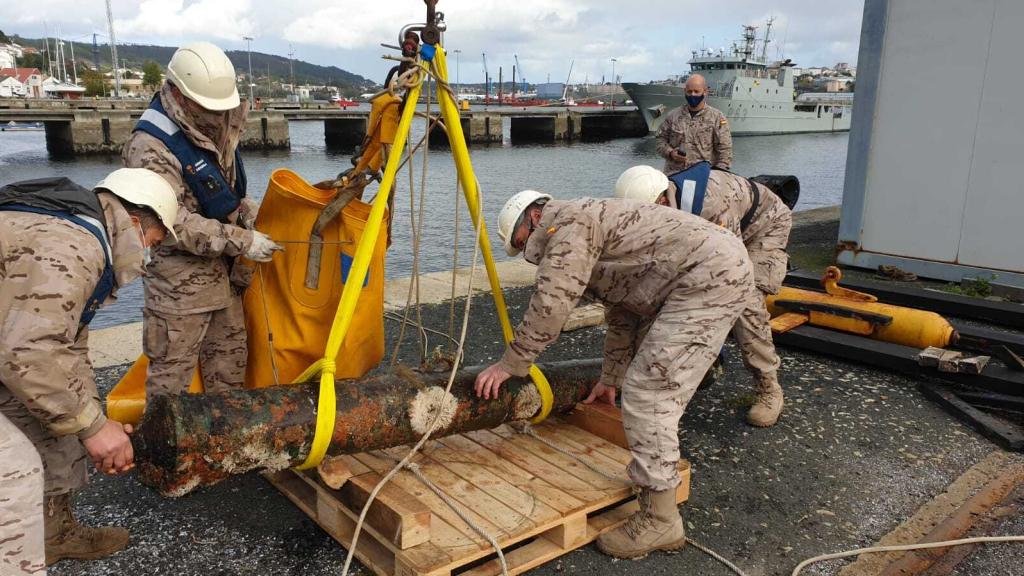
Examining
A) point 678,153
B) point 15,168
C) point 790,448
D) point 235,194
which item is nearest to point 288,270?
point 235,194

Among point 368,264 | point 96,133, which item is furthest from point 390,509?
point 96,133

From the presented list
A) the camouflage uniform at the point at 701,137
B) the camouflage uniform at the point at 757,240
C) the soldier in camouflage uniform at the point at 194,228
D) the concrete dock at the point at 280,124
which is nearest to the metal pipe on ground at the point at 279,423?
the soldier in camouflage uniform at the point at 194,228

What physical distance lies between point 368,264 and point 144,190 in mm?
939

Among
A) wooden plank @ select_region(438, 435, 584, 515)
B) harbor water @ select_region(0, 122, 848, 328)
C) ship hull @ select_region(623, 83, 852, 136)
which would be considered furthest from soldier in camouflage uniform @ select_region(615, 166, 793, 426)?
ship hull @ select_region(623, 83, 852, 136)

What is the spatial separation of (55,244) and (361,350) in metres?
1.80

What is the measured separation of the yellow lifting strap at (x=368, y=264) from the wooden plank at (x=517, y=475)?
0.33 metres

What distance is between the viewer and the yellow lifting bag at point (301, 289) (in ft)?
12.1

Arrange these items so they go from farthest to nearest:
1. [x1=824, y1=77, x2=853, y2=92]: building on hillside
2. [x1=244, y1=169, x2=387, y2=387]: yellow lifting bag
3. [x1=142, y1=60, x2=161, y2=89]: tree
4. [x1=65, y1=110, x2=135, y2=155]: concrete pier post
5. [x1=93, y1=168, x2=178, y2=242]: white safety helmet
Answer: [x1=824, y1=77, x2=853, y2=92]: building on hillside, [x1=142, y1=60, x2=161, y2=89]: tree, [x1=65, y1=110, x2=135, y2=155]: concrete pier post, [x1=244, y1=169, x2=387, y2=387]: yellow lifting bag, [x1=93, y1=168, x2=178, y2=242]: white safety helmet

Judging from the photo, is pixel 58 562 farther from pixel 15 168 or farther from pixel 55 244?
pixel 15 168

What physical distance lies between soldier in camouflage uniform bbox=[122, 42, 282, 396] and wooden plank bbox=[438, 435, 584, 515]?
135 cm

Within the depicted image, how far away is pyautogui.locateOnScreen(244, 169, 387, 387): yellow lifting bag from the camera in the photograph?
3.70 meters

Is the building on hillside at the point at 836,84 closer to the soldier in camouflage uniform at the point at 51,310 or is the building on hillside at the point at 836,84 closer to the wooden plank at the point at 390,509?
the wooden plank at the point at 390,509

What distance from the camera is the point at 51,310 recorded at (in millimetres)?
2150

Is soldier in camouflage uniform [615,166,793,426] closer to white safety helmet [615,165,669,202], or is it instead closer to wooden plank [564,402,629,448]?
white safety helmet [615,165,669,202]
